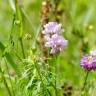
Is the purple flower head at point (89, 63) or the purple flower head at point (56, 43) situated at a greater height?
the purple flower head at point (56, 43)

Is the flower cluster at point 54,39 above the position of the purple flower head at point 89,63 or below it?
above

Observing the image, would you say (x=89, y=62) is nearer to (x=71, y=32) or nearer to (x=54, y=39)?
(x=54, y=39)

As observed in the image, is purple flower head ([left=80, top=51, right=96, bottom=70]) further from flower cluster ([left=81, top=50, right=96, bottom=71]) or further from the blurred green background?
the blurred green background

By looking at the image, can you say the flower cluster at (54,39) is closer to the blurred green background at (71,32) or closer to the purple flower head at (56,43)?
the purple flower head at (56,43)

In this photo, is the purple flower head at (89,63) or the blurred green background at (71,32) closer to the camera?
the purple flower head at (89,63)

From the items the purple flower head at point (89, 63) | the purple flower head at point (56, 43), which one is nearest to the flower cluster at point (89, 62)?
the purple flower head at point (89, 63)

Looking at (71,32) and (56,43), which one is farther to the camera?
(71,32)

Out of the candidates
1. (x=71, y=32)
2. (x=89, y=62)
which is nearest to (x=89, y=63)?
(x=89, y=62)

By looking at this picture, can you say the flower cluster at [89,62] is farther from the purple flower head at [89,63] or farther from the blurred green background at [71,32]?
the blurred green background at [71,32]
